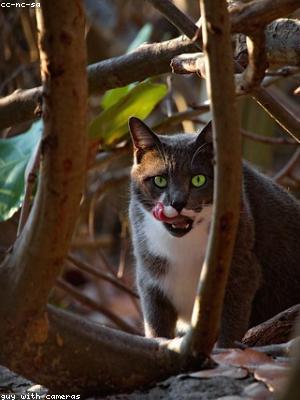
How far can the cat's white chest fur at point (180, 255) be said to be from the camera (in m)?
2.29

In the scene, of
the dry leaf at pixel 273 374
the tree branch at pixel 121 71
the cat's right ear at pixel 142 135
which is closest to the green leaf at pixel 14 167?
the tree branch at pixel 121 71

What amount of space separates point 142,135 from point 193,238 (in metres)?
0.33

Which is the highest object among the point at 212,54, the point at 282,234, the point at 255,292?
the point at 212,54

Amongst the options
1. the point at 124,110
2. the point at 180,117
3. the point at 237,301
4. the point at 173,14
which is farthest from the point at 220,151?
the point at 180,117

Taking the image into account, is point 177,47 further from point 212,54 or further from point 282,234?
point 212,54

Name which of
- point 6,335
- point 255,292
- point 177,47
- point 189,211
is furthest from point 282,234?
point 6,335

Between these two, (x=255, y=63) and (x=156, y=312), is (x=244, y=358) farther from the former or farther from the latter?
(x=156, y=312)

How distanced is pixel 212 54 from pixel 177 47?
952 mm

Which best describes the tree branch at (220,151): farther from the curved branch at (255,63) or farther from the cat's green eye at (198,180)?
the cat's green eye at (198,180)

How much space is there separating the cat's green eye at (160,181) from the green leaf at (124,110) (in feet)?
2.06

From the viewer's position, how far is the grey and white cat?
2256 mm

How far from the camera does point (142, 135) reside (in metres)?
2.36

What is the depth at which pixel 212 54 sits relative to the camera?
4.36 feet

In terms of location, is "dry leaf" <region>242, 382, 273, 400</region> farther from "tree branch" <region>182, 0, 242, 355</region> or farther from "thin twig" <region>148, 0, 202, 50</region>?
"thin twig" <region>148, 0, 202, 50</region>
